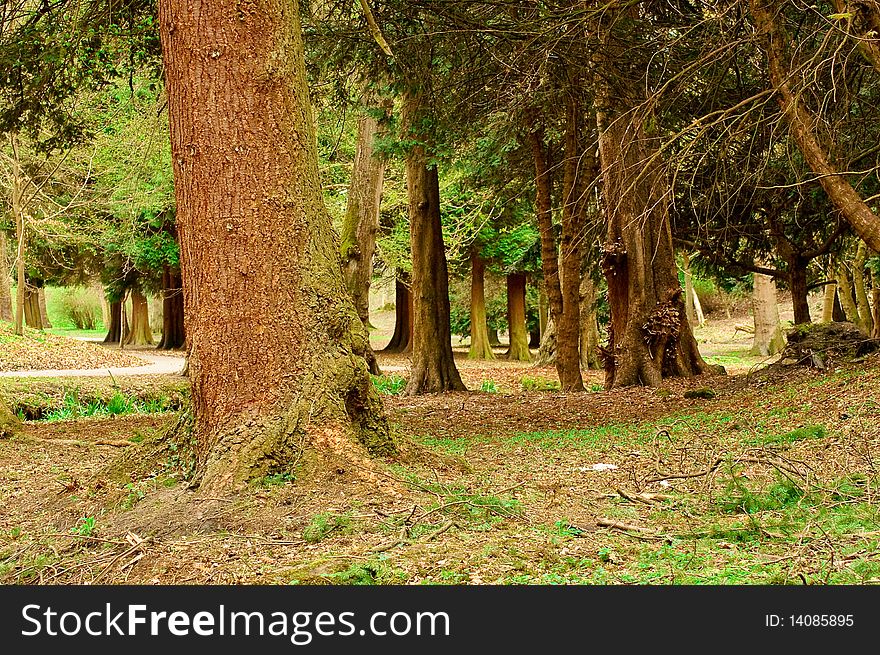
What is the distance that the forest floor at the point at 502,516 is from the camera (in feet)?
13.5

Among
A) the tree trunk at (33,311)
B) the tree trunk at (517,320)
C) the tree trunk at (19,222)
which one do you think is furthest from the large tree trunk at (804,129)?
the tree trunk at (33,311)

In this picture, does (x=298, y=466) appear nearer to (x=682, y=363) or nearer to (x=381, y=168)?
(x=682, y=363)

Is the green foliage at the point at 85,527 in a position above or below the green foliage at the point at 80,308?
below

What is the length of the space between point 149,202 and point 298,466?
23.3m

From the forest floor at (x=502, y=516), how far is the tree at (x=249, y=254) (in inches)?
14.7

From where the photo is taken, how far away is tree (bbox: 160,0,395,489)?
5.54 metres

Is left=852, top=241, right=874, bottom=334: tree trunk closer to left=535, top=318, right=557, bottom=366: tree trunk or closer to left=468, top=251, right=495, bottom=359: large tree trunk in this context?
left=535, top=318, right=557, bottom=366: tree trunk

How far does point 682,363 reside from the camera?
14594mm

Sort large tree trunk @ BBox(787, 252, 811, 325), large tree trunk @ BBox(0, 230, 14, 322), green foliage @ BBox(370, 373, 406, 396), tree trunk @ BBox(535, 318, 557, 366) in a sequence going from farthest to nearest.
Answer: large tree trunk @ BBox(0, 230, 14, 322)
tree trunk @ BBox(535, 318, 557, 366)
large tree trunk @ BBox(787, 252, 811, 325)
green foliage @ BBox(370, 373, 406, 396)

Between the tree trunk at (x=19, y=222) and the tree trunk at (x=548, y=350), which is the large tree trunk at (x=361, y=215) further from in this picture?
the tree trunk at (x=19, y=222)

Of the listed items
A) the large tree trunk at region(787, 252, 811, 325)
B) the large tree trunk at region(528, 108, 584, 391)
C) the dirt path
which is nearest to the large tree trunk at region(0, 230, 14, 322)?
the dirt path

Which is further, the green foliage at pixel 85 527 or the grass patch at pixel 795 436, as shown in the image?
the grass patch at pixel 795 436

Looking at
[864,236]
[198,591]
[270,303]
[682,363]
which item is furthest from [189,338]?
[682,363]

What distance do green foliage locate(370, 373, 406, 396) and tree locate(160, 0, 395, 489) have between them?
1102cm
